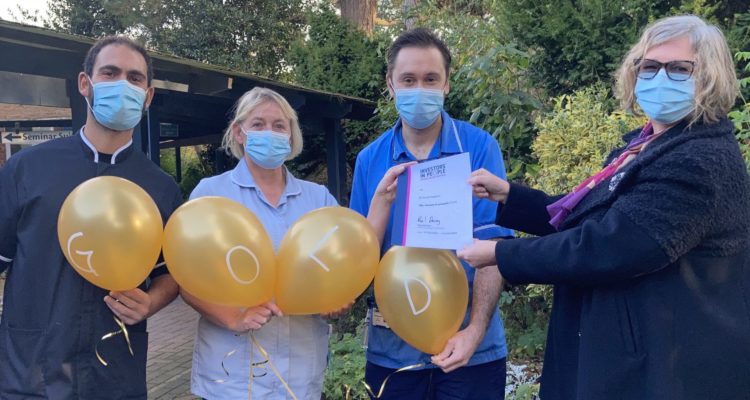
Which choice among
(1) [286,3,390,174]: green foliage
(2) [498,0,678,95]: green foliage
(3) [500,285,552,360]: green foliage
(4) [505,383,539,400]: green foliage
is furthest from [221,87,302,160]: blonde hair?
(1) [286,3,390,174]: green foliage

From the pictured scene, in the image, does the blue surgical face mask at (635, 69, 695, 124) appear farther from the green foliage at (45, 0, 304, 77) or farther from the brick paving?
the green foliage at (45, 0, 304, 77)

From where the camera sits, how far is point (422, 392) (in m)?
2.13

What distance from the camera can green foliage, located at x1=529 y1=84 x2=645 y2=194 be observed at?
166 inches

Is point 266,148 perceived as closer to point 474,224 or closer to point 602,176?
point 474,224

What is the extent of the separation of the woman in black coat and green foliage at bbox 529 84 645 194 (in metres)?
2.63

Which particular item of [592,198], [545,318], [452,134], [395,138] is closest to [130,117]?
[395,138]

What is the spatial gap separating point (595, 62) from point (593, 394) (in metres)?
4.37

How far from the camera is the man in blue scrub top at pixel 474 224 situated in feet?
6.80

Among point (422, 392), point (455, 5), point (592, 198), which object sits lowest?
point (422, 392)

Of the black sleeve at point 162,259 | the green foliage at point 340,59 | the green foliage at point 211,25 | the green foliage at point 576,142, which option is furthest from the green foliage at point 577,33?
the green foliage at point 211,25

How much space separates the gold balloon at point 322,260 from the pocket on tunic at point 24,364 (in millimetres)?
785

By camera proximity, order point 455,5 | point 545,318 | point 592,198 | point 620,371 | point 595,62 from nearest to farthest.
Answer: point 620,371
point 592,198
point 545,318
point 595,62
point 455,5

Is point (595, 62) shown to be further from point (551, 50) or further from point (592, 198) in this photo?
point (592, 198)

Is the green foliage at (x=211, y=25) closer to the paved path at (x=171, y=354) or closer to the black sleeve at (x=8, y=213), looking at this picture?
the paved path at (x=171, y=354)
